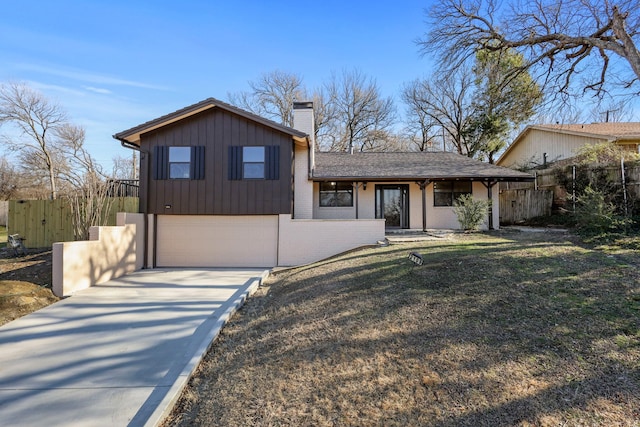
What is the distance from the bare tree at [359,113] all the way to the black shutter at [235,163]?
17.3 m

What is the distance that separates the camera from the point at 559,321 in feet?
11.7

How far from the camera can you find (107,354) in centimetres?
418

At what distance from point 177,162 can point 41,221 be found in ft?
20.5

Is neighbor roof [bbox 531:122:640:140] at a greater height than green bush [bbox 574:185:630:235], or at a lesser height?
greater

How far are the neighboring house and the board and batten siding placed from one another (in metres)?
13.0

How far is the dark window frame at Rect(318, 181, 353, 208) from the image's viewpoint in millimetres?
13945

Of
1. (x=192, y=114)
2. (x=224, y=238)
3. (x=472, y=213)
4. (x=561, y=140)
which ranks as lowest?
(x=224, y=238)

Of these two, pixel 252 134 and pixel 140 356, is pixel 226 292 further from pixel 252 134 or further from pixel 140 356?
pixel 252 134

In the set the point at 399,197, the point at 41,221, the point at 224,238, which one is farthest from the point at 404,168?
the point at 41,221

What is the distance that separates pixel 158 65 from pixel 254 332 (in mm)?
12446

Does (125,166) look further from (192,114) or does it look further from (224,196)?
(224,196)

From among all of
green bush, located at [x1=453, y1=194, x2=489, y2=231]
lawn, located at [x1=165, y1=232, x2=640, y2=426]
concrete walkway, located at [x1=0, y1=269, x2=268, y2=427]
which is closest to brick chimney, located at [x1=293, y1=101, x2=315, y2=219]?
concrete walkway, located at [x1=0, y1=269, x2=268, y2=427]

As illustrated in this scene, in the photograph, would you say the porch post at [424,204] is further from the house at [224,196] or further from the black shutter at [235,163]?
the black shutter at [235,163]

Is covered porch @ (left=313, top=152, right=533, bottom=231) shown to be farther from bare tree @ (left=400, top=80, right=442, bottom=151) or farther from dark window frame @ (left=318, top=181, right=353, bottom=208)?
bare tree @ (left=400, top=80, right=442, bottom=151)
